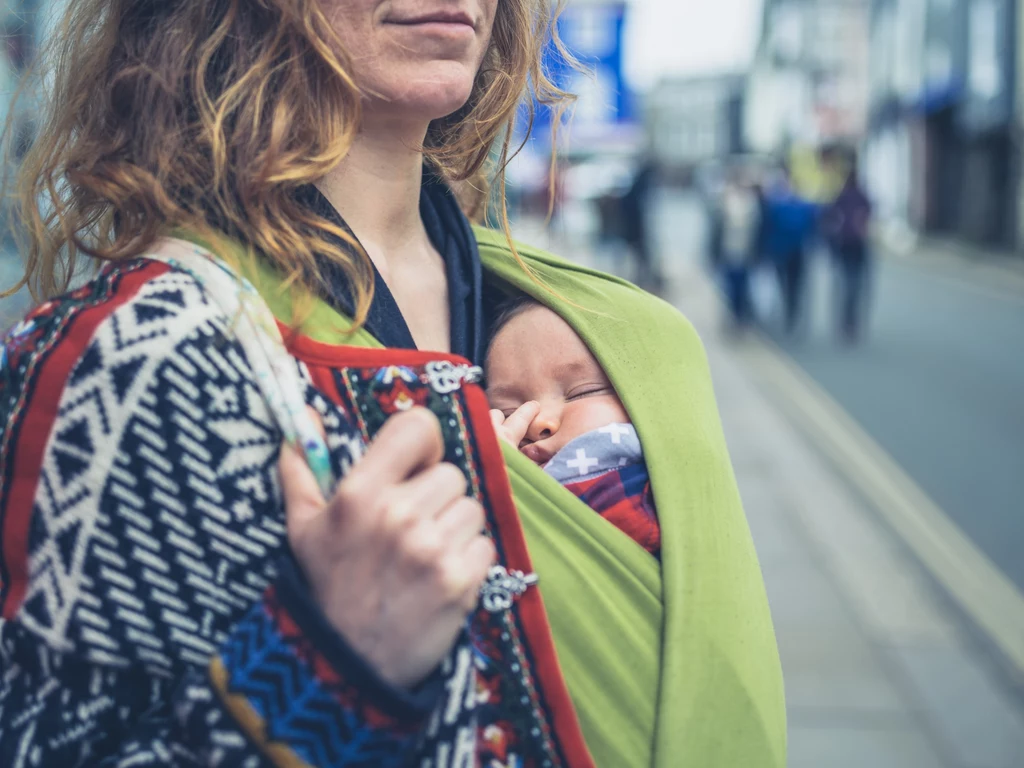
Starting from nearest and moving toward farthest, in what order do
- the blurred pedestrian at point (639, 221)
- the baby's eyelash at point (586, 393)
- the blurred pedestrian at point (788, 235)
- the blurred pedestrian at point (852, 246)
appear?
the baby's eyelash at point (586, 393) < the blurred pedestrian at point (852, 246) < the blurred pedestrian at point (788, 235) < the blurred pedestrian at point (639, 221)

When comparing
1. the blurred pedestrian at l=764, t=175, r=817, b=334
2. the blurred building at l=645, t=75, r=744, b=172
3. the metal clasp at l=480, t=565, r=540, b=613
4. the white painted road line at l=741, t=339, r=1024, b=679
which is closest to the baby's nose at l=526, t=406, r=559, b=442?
the metal clasp at l=480, t=565, r=540, b=613

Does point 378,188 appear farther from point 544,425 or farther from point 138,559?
point 138,559

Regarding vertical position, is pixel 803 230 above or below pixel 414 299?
below

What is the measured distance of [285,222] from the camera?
43.9 inches

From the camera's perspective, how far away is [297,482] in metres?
→ 0.96

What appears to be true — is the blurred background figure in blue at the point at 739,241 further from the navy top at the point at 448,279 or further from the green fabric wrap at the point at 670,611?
the green fabric wrap at the point at 670,611

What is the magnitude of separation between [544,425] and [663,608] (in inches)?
13.1

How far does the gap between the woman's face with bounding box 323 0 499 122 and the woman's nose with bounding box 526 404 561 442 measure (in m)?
0.39

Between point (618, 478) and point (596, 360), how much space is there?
19 centimetres

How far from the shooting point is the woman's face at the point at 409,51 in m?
1.19

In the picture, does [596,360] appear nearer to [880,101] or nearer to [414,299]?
[414,299]

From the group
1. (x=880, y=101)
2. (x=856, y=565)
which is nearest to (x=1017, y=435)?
(x=856, y=565)

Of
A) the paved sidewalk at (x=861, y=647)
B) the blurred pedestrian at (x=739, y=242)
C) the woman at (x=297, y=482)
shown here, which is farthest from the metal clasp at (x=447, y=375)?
the blurred pedestrian at (x=739, y=242)

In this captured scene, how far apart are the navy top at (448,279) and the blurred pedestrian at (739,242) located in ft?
38.2
